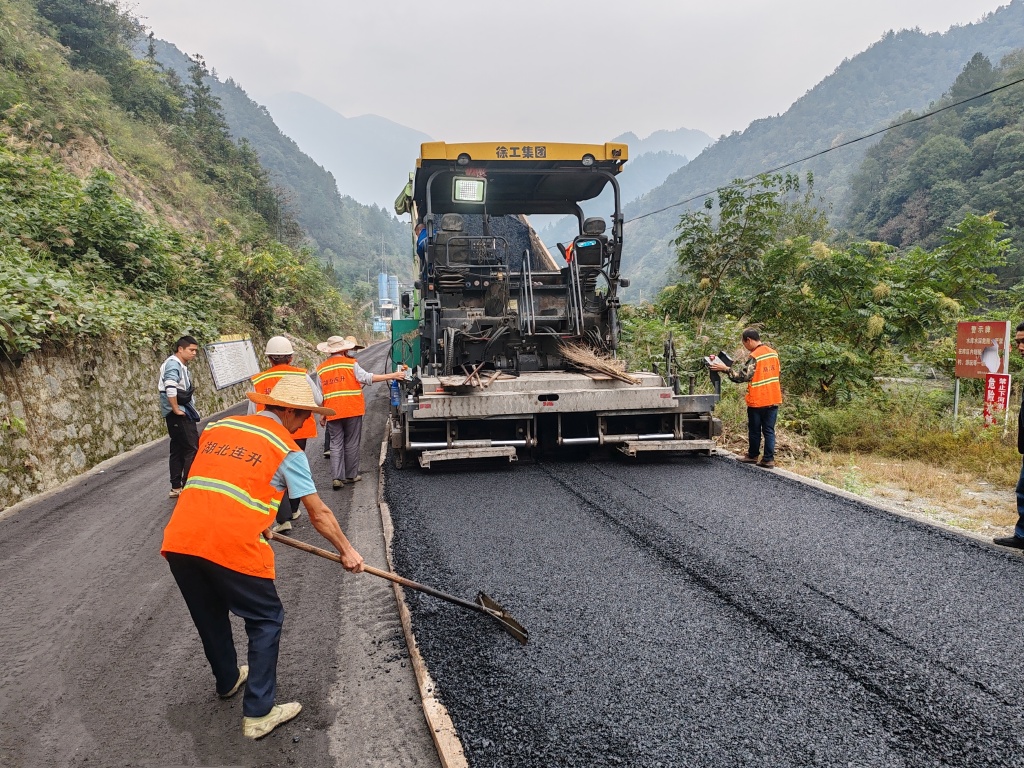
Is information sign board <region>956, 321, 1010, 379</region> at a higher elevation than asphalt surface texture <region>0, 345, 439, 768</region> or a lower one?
higher

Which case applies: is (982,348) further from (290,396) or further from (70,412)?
(70,412)

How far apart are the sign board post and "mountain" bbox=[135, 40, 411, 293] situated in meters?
54.6

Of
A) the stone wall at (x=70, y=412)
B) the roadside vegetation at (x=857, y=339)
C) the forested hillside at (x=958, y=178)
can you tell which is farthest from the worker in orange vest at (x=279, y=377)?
the forested hillside at (x=958, y=178)

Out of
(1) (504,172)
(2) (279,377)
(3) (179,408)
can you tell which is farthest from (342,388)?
(1) (504,172)

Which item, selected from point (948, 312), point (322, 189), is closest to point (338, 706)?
point (948, 312)

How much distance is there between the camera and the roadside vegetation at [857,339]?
4953mm

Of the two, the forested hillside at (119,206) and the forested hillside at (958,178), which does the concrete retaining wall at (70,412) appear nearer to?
the forested hillside at (119,206)

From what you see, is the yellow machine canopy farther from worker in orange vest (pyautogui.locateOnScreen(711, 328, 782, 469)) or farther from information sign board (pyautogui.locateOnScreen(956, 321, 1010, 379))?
information sign board (pyautogui.locateOnScreen(956, 321, 1010, 379))

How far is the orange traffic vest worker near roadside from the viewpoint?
199cm

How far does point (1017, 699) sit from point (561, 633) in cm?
162

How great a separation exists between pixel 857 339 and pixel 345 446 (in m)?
6.40

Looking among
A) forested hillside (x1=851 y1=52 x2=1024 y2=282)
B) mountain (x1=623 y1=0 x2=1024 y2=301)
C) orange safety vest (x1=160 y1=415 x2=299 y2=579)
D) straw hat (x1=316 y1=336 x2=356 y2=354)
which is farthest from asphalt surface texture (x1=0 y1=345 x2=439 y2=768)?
mountain (x1=623 y1=0 x2=1024 y2=301)

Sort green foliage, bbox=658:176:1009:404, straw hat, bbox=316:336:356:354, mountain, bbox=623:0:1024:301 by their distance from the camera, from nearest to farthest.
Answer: straw hat, bbox=316:336:356:354, green foliage, bbox=658:176:1009:404, mountain, bbox=623:0:1024:301

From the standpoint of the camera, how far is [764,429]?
17.4 feet
